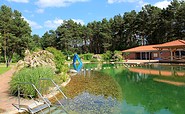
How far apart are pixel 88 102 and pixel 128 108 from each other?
1.91 meters

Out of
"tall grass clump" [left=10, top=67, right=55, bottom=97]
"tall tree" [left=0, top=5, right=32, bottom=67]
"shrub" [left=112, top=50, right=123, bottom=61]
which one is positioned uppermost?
"tall tree" [left=0, top=5, right=32, bottom=67]

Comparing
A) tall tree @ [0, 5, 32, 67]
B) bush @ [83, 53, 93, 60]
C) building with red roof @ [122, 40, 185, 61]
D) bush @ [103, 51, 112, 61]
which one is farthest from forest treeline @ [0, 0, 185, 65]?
bush @ [103, 51, 112, 61]

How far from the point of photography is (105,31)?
62.7 meters

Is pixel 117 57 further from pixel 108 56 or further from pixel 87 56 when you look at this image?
pixel 87 56

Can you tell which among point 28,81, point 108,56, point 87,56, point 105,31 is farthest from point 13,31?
point 28,81

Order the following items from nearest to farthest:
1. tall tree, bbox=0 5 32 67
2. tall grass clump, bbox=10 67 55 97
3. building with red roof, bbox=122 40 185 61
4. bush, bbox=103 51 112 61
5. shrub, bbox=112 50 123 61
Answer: tall grass clump, bbox=10 67 55 97 → tall tree, bbox=0 5 32 67 → building with red roof, bbox=122 40 185 61 → shrub, bbox=112 50 123 61 → bush, bbox=103 51 112 61

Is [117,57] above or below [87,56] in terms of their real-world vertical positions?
below

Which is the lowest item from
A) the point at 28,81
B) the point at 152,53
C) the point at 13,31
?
the point at 28,81

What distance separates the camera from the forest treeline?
3938cm

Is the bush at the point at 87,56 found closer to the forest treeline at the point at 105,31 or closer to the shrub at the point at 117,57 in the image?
the forest treeline at the point at 105,31

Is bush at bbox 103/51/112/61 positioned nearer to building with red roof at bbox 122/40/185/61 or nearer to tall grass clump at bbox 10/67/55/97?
building with red roof at bbox 122/40/185/61

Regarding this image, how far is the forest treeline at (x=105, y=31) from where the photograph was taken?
129ft

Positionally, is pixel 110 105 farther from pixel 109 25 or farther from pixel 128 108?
pixel 109 25

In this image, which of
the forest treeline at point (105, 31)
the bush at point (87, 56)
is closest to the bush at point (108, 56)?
the bush at point (87, 56)
